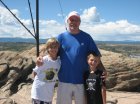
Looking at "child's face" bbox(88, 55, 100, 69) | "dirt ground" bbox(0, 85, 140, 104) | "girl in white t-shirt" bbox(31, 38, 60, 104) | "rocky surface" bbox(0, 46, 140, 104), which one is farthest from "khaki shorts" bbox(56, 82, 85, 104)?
"rocky surface" bbox(0, 46, 140, 104)

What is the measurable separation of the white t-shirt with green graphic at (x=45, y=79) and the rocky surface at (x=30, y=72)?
5671mm

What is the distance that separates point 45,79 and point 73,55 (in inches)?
23.9

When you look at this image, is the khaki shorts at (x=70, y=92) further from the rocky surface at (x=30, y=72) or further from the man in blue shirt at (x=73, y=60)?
the rocky surface at (x=30, y=72)

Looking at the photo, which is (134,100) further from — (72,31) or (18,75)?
(72,31)

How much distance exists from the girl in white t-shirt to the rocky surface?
567 centimetres

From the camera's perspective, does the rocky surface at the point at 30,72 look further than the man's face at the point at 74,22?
Yes

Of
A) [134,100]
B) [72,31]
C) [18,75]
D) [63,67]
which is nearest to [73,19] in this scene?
[72,31]

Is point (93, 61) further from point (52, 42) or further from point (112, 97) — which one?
point (112, 97)

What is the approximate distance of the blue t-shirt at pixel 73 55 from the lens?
5.97 metres

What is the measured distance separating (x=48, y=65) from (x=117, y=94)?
681cm

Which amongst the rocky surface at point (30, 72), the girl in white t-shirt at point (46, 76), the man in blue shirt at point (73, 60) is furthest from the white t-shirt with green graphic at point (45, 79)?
the rocky surface at point (30, 72)

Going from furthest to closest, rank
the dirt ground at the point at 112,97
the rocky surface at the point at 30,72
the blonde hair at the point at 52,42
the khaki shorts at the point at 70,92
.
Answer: the rocky surface at the point at 30,72 → the dirt ground at the point at 112,97 → the khaki shorts at the point at 70,92 → the blonde hair at the point at 52,42

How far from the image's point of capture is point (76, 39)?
6.02m

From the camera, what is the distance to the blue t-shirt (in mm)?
5969
